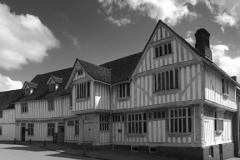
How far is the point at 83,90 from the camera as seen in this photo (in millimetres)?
23953

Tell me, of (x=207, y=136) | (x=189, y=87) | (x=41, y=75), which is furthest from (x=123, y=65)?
(x=41, y=75)

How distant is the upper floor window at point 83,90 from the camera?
77.3 feet

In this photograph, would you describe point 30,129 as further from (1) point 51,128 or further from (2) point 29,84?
(2) point 29,84

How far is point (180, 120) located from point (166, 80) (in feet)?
10.5

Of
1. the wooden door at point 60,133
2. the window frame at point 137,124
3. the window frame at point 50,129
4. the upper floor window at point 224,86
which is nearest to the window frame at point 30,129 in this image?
the window frame at point 50,129

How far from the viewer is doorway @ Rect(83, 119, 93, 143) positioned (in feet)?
77.6

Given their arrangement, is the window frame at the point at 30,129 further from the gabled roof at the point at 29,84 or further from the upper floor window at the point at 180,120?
the upper floor window at the point at 180,120

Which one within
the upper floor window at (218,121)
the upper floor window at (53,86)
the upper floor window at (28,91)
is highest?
the upper floor window at (53,86)

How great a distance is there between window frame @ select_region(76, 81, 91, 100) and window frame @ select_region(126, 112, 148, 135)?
416cm

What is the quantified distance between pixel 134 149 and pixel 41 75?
76.4 ft

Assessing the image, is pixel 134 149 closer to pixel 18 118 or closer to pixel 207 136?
pixel 207 136

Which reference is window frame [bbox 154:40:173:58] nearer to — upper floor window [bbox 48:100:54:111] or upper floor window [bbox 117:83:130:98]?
upper floor window [bbox 117:83:130:98]

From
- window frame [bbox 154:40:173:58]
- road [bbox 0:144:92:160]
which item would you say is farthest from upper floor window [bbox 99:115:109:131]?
window frame [bbox 154:40:173:58]

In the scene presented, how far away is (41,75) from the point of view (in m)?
40.0
